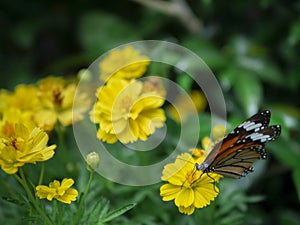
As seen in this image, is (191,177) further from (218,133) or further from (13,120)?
(13,120)

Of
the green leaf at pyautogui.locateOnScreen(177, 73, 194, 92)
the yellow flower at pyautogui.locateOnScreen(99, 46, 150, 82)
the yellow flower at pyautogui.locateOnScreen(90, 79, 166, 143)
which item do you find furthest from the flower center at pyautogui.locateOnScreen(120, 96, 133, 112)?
the green leaf at pyautogui.locateOnScreen(177, 73, 194, 92)

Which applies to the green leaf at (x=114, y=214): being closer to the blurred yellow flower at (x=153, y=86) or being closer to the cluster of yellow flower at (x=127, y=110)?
the cluster of yellow flower at (x=127, y=110)

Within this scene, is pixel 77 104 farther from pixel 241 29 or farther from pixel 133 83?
pixel 241 29

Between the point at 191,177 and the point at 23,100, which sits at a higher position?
the point at 191,177

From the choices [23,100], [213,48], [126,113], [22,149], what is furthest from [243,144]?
[213,48]

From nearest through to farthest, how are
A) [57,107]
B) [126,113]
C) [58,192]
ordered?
[58,192]
[126,113]
[57,107]

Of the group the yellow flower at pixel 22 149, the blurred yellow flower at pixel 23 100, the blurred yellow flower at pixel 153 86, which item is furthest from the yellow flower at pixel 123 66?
the yellow flower at pixel 22 149

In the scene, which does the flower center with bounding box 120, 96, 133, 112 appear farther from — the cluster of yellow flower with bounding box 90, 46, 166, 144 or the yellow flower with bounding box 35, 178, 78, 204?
the yellow flower with bounding box 35, 178, 78, 204
